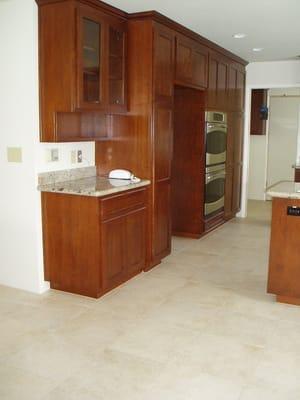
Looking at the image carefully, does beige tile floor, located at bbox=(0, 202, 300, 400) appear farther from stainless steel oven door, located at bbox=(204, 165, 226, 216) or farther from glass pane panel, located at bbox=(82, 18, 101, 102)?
glass pane panel, located at bbox=(82, 18, 101, 102)

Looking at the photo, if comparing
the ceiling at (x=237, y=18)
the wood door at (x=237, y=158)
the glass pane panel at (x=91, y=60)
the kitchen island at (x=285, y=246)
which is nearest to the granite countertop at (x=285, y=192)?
the kitchen island at (x=285, y=246)

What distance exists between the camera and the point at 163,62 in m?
4.20

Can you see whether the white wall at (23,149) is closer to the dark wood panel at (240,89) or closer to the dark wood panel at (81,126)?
the dark wood panel at (81,126)

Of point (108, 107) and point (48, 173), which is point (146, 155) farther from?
point (48, 173)

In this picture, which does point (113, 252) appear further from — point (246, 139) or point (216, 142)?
point (246, 139)

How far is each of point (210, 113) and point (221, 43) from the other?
2.67ft

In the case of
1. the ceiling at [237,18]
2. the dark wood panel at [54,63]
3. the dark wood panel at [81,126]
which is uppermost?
the ceiling at [237,18]

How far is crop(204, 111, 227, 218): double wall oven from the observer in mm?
5488

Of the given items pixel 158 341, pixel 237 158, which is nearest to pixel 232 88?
pixel 237 158

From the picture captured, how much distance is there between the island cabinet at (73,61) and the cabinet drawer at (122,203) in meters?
0.64

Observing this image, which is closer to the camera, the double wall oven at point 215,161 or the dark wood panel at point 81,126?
the dark wood panel at point 81,126

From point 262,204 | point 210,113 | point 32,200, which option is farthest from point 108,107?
point 262,204

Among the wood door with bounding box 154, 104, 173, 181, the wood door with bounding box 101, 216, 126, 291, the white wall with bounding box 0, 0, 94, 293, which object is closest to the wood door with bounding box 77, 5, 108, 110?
the white wall with bounding box 0, 0, 94, 293

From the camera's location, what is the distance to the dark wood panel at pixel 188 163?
5.33 m
